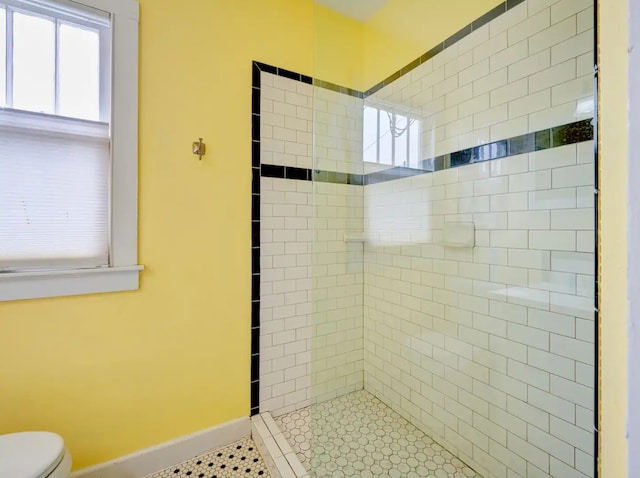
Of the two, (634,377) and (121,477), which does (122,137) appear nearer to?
(121,477)

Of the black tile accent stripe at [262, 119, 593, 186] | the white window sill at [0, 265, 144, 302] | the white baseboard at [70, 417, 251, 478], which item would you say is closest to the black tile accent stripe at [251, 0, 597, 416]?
the black tile accent stripe at [262, 119, 593, 186]

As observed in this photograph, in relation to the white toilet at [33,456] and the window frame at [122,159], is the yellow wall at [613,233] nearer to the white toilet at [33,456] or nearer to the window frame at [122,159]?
the white toilet at [33,456]

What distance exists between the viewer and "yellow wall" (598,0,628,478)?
0.94ft

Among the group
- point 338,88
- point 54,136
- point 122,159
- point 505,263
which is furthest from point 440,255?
point 54,136

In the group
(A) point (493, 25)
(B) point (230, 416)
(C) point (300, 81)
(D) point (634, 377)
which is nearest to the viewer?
(D) point (634, 377)

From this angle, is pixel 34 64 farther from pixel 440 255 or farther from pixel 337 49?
pixel 440 255

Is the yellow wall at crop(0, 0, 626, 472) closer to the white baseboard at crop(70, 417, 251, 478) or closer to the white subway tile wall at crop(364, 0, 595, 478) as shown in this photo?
the white baseboard at crop(70, 417, 251, 478)

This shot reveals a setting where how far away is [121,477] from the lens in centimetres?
130

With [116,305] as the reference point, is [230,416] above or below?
below

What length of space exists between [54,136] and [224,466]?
167 cm

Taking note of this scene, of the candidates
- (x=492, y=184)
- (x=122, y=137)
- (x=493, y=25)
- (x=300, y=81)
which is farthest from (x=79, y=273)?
(x=493, y=25)

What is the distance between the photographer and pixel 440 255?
4.98ft

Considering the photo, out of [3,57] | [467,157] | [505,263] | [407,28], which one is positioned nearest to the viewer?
[3,57]

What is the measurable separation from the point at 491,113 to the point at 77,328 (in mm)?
2015
